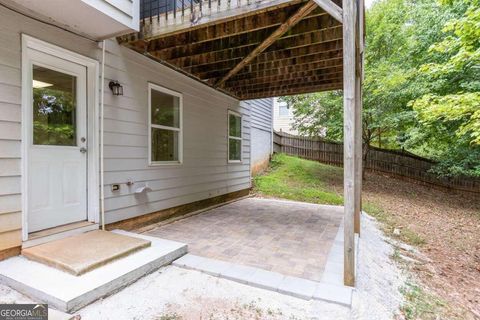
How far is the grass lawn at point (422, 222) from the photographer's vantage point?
2.78 meters

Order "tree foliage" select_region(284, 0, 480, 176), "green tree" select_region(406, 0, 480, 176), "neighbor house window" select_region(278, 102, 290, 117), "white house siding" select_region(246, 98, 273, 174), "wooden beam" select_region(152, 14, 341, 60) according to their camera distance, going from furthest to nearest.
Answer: "neighbor house window" select_region(278, 102, 290, 117) < "white house siding" select_region(246, 98, 273, 174) < "tree foliage" select_region(284, 0, 480, 176) < "green tree" select_region(406, 0, 480, 176) < "wooden beam" select_region(152, 14, 341, 60)

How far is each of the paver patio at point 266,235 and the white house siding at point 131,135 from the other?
639mm

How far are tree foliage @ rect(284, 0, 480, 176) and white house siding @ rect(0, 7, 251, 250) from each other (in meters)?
4.45

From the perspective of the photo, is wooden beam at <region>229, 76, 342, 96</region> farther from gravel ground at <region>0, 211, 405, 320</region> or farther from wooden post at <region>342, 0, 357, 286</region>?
gravel ground at <region>0, 211, 405, 320</region>

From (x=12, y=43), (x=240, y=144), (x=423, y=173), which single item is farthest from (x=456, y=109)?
(x=423, y=173)

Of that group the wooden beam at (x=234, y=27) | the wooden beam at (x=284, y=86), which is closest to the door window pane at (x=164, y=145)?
the wooden beam at (x=234, y=27)

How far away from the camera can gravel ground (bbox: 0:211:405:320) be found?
6.46 ft

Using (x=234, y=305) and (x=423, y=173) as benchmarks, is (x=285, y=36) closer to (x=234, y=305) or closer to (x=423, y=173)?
(x=234, y=305)

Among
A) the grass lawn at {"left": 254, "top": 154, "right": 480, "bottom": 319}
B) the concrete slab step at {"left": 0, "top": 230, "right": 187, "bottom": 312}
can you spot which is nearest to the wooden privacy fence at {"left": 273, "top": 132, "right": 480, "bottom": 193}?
the grass lawn at {"left": 254, "top": 154, "right": 480, "bottom": 319}

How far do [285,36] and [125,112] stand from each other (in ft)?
8.46

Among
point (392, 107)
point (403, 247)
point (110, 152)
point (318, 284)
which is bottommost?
point (403, 247)

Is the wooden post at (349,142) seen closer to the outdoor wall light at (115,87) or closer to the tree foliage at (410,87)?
the outdoor wall light at (115,87)

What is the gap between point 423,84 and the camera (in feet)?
25.5

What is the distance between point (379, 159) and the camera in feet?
38.4
